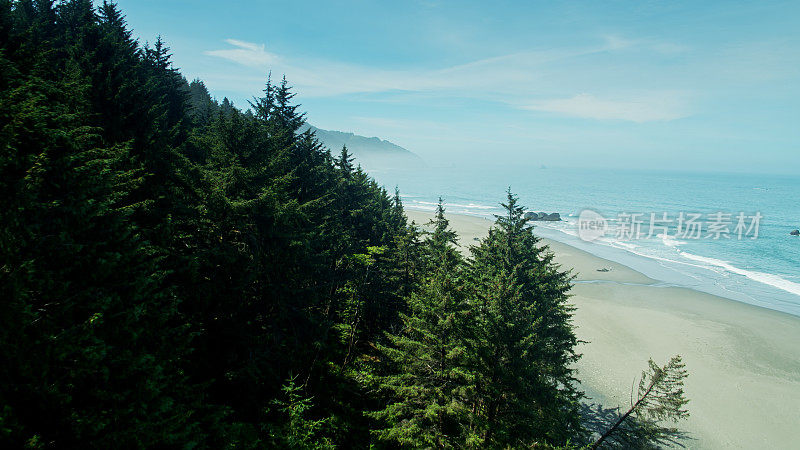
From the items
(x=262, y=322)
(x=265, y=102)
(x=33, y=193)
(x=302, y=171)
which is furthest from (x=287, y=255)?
(x=265, y=102)

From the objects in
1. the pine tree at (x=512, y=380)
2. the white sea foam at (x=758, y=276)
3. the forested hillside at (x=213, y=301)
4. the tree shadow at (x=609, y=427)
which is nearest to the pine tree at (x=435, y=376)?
the forested hillside at (x=213, y=301)

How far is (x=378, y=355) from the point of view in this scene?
18.1m

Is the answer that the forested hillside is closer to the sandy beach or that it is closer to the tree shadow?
the tree shadow

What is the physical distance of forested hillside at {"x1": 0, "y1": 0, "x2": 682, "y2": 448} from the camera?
5355 millimetres

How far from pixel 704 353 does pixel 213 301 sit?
33132 mm

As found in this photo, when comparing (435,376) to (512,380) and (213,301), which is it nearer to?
(512,380)

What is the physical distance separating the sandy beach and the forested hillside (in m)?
10.7

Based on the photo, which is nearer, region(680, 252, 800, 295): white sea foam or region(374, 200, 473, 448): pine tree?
region(374, 200, 473, 448): pine tree

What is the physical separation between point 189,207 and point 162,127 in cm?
894

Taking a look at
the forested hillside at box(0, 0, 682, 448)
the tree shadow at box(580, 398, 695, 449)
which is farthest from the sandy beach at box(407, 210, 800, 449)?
the forested hillside at box(0, 0, 682, 448)

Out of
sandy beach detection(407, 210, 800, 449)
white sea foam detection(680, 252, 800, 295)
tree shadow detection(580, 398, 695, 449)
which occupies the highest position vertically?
white sea foam detection(680, 252, 800, 295)

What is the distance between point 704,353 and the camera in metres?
24.5

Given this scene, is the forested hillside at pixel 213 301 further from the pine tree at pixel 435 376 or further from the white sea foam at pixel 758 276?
the white sea foam at pixel 758 276

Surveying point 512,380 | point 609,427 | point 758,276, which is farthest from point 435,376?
point 758,276
